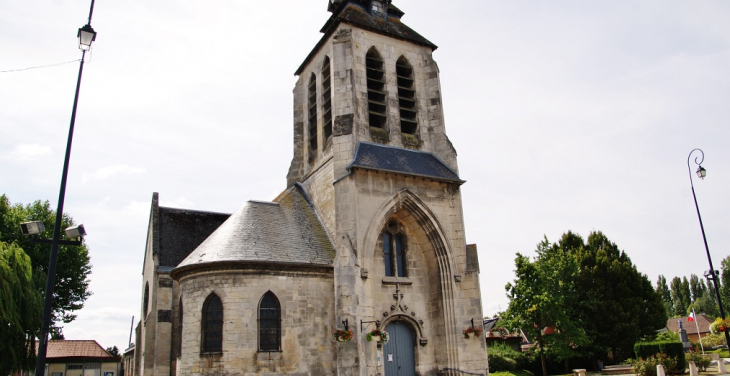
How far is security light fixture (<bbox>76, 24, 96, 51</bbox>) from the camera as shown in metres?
10.4

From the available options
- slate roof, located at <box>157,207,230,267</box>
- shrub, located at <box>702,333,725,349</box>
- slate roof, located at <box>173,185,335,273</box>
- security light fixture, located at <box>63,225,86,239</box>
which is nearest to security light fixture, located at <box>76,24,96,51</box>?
security light fixture, located at <box>63,225,86,239</box>

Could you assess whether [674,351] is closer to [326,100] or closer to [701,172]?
[701,172]

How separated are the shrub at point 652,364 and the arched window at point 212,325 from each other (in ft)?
51.0

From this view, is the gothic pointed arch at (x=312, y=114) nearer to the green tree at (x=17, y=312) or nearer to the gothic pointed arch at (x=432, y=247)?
the gothic pointed arch at (x=432, y=247)

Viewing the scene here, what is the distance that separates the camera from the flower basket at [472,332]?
58.7ft

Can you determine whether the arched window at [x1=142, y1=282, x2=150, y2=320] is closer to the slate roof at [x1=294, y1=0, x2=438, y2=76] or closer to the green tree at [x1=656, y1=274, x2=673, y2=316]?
the slate roof at [x1=294, y1=0, x2=438, y2=76]

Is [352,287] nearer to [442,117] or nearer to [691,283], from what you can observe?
[442,117]

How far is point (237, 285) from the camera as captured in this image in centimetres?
1611

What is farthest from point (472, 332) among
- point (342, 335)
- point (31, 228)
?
point (31, 228)

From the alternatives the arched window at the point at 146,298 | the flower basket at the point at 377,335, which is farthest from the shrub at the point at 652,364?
the arched window at the point at 146,298

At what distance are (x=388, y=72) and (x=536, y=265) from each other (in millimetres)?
13789

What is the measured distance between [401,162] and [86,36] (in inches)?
454

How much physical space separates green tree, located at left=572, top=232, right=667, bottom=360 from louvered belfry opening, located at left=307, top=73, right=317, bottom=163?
61.2ft

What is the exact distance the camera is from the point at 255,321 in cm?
1593
